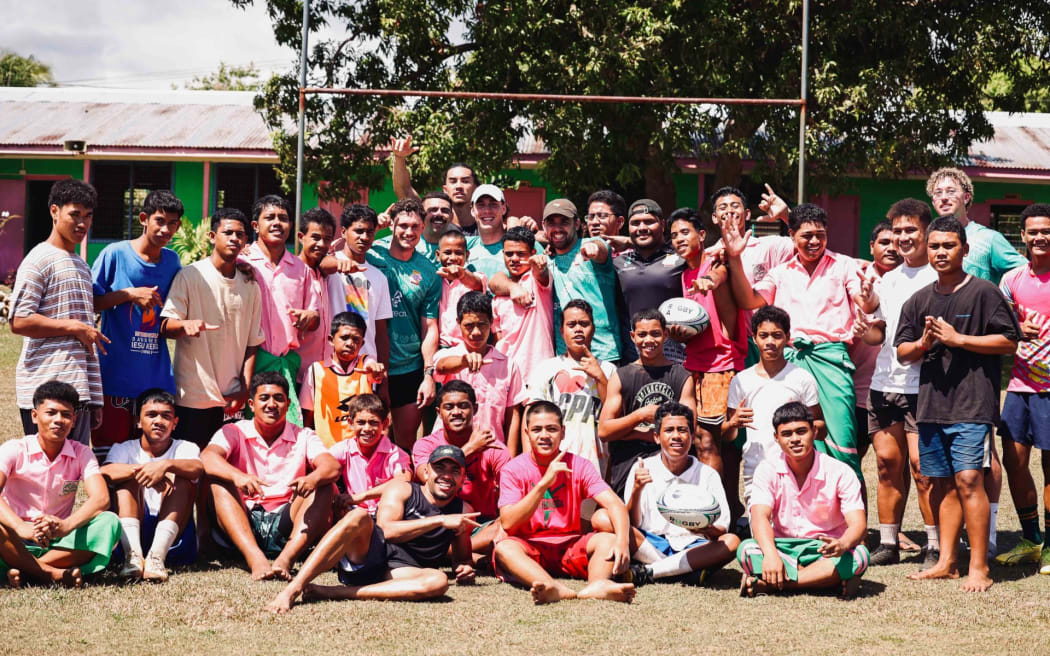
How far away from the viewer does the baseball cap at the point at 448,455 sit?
535 cm

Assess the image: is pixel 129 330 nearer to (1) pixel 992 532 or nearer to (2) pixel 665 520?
(2) pixel 665 520

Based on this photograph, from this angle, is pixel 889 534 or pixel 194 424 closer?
pixel 194 424

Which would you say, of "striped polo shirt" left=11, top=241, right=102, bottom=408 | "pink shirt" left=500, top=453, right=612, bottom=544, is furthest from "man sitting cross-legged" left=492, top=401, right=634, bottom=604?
"striped polo shirt" left=11, top=241, right=102, bottom=408

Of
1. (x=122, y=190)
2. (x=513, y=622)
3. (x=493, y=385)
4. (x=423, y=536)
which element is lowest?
(x=513, y=622)

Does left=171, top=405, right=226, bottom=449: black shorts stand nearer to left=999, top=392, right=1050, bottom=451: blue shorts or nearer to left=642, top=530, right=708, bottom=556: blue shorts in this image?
left=642, top=530, right=708, bottom=556: blue shorts

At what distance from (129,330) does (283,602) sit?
6.19 ft

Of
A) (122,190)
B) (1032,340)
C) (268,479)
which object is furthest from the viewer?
(122,190)

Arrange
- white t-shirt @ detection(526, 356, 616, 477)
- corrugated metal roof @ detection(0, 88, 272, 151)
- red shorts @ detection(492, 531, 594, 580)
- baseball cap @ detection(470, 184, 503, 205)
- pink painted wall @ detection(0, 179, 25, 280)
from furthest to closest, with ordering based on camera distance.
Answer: pink painted wall @ detection(0, 179, 25, 280) → corrugated metal roof @ detection(0, 88, 272, 151) → baseball cap @ detection(470, 184, 503, 205) → white t-shirt @ detection(526, 356, 616, 477) → red shorts @ detection(492, 531, 594, 580)

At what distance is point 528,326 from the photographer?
6.23 metres

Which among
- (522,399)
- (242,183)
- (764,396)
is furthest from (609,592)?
(242,183)

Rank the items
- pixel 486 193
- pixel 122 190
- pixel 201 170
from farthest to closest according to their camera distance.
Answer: pixel 122 190 → pixel 201 170 → pixel 486 193

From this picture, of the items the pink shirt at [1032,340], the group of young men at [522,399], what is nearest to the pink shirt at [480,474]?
the group of young men at [522,399]

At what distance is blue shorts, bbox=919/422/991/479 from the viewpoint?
17.8 feet

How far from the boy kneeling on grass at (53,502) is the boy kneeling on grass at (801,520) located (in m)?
3.09
